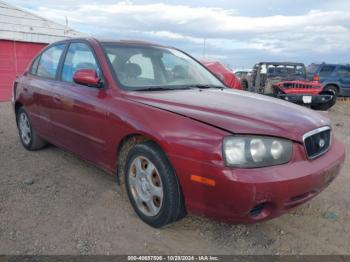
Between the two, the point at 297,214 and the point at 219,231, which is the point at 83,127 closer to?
the point at 219,231

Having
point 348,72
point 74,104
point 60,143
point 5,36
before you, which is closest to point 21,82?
point 60,143

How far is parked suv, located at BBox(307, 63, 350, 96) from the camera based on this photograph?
51.2ft

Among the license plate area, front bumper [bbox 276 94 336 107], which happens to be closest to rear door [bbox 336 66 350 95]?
front bumper [bbox 276 94 336 107]

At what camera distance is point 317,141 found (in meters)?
2.83

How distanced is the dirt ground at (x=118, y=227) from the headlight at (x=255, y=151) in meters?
0.80

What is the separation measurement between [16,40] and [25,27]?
0.66m

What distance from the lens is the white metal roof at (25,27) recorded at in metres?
12.2

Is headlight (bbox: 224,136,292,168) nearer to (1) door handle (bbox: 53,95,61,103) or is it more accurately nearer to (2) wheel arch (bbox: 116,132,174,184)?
(2) wheel arch (bbox: 116,132,174,184)

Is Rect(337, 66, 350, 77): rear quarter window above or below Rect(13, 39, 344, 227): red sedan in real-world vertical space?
above

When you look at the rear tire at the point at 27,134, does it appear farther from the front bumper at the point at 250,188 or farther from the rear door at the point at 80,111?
the front bumper at the point at 250,188

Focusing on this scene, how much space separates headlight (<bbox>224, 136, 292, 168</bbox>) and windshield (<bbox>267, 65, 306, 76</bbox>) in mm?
10994

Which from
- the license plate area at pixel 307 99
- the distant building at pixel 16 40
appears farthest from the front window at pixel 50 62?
the license plate area at pixel 307 99

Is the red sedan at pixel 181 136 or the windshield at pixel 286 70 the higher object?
the windshield at pixel 286 70

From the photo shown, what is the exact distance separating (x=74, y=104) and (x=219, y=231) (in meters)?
1.96
